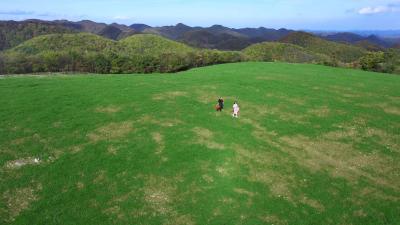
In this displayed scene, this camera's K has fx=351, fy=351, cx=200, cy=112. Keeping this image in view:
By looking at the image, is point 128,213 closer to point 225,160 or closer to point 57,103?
point 225,160

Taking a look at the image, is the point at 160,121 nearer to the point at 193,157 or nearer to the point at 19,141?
the point at 193,157

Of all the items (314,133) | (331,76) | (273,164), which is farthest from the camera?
(331,76)

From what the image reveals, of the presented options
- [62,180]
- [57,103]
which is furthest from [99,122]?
[62,180]

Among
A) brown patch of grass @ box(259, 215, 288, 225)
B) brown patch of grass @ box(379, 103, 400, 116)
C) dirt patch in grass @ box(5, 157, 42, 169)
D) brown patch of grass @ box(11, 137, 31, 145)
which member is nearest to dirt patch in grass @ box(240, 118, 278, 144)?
brown patch of grass @ box(259, 215, 288, 225)

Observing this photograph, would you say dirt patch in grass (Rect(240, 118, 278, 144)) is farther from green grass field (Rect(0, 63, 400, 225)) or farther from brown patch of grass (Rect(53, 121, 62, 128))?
brown patch of grass (Rect(53, 121, 62, 128))

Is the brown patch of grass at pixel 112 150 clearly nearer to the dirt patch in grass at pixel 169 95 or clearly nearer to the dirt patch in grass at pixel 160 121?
the dirt patch in grass at pixel 160 121

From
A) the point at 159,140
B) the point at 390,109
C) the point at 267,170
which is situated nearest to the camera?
the point at 267,170

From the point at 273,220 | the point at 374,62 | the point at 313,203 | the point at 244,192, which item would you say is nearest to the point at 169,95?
the point at 244,192

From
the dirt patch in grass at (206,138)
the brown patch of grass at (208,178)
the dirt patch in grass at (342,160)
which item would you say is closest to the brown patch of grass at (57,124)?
the dirt patch in grass at (206,138)
